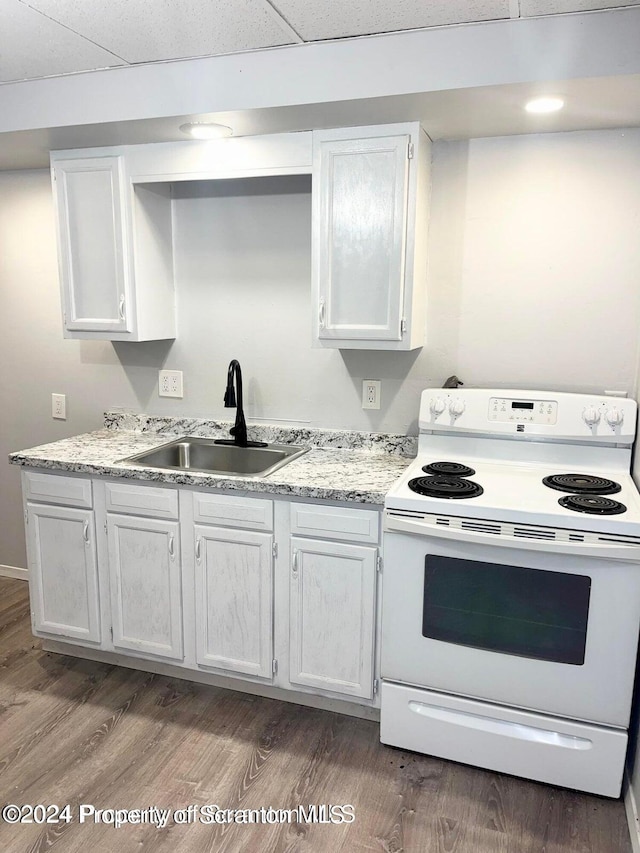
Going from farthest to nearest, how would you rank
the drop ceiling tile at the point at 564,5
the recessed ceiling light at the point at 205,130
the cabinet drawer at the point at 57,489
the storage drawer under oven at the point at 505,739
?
the cabinet drawer at the point at 57,489 < the recessed ceiling light at the point at 205,130 < the storage drawer under oven at the point at 505,739 < the drop ceiling tile at the point at 564,5

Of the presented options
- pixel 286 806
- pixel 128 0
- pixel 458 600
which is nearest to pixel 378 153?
pixel 128 0

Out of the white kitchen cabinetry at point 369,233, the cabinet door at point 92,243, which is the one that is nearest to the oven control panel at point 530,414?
the white kitchen cabinetry at point 369,233

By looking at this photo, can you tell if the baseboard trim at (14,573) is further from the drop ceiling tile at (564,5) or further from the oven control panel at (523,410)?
the drop ceiling tile at (564,5)

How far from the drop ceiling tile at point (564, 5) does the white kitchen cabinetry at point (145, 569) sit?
1.84 m

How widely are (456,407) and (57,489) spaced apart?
1565 millimetres

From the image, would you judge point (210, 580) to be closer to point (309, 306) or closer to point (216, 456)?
point (216, 456)

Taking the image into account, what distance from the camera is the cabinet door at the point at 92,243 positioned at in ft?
8.49

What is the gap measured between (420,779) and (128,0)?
2394mm

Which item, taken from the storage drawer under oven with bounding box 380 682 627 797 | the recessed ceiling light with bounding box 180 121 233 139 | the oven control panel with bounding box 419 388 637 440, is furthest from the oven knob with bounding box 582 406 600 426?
the recessed ceiling light with bounding box 180 121 233 139

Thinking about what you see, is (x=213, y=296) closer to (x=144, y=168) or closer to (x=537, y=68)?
(x=144, y=168)

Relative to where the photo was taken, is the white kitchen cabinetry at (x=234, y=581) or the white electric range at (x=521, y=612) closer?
the white electric range at (x=521, y=612)

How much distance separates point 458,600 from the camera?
6.60ft

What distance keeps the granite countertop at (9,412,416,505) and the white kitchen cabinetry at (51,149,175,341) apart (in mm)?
458

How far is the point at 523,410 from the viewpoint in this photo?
92.4 inches
